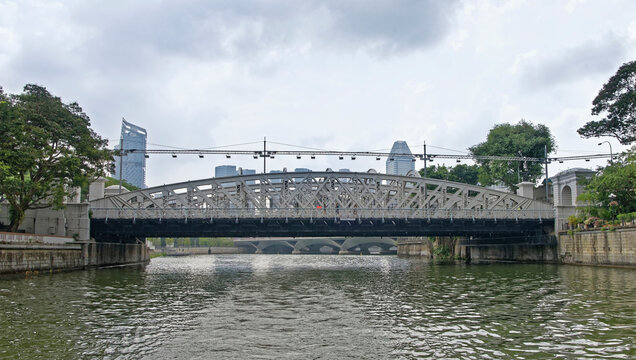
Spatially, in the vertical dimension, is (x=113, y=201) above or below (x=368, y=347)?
above

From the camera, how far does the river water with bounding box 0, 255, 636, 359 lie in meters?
15.9

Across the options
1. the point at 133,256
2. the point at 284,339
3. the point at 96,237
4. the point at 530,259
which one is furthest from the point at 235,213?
the point at 284,339

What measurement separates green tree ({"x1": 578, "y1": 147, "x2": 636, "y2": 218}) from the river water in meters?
25.3

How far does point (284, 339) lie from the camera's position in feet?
58.0

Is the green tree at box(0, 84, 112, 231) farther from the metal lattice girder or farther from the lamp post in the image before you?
the lamp post

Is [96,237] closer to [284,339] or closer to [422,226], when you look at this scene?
[422,226]

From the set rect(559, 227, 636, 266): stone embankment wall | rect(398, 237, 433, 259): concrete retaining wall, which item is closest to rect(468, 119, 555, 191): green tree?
rect(398, 237, 433, 259): concrete retaining wall

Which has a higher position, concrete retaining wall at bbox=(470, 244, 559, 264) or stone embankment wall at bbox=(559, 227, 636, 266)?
stone embankment wall at bbox=(559, 227, 636, 266)

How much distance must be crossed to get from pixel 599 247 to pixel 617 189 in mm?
6754

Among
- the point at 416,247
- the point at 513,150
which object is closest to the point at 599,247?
the point at 513,150

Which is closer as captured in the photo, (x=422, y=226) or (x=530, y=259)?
(x=422, y=226)

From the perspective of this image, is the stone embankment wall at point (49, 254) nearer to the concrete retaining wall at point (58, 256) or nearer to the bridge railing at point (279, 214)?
the concrete retaining wall at point (58, 256)

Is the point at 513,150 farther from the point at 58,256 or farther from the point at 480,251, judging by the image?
the point at 58,256

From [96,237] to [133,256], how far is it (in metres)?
15.1
